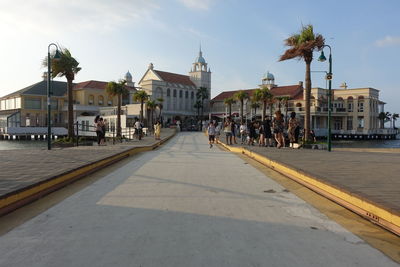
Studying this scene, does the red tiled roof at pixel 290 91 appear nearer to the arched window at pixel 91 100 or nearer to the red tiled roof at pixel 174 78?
Answer: the red tiled roof at pixel 174 78

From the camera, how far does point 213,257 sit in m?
3.69

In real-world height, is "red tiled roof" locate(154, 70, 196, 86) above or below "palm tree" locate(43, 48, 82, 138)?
above

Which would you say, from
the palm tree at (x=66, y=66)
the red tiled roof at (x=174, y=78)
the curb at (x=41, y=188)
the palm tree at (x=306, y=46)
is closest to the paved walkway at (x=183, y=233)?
the curb at (x=41, y=188)

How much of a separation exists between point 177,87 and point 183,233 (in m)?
91.7

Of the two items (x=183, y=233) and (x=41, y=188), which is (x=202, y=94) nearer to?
(x=41, y=188)

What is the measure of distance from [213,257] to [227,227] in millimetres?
1098

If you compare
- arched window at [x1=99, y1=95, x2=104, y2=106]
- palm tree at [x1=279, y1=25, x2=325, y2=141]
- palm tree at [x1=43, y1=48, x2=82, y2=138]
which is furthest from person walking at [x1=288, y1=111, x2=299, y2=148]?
arched window at [x1=99, y1=95, x2=104, y2=106]

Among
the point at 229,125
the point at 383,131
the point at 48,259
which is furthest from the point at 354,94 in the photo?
the point at 48,259

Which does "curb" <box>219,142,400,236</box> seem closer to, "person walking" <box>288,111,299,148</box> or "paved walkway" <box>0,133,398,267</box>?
"paved walkway" <box>0,133,398,267</box>

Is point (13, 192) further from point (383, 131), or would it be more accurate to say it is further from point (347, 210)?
point (383, 131)

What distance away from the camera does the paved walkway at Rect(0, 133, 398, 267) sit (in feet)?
12.0

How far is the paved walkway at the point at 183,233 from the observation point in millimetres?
3664

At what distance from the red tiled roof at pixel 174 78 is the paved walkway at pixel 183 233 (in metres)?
88.5

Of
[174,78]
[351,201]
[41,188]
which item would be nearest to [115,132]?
[41,188]
